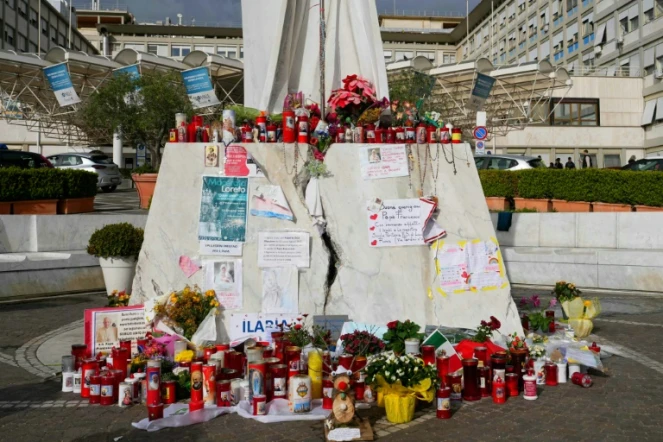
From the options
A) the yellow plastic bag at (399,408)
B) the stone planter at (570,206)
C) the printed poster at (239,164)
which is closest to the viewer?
the yellow plastic bag at (399,408)

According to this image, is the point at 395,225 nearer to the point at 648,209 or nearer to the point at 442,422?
the point at 442,422

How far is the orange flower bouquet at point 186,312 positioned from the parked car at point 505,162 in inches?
595

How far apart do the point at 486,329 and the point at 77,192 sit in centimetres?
1108

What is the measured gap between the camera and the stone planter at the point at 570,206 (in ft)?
51.8

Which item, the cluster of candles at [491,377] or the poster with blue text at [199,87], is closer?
the cluster of candles at [491,377]

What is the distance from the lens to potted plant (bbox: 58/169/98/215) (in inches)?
564

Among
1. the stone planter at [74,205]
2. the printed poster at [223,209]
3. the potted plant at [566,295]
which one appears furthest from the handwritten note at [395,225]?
the stone planter at [74,205]

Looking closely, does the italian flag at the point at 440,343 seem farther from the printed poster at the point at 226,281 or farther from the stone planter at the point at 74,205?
the stone planter at the point at 74,205

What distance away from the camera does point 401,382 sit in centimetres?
535

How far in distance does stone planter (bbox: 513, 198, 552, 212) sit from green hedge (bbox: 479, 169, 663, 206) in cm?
12

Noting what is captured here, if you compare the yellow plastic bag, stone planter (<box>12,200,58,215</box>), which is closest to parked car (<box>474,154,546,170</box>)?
stone planter (<box>12,200,58,215</box>)

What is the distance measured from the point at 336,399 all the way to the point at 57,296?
26.6 feet

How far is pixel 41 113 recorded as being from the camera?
139 feet

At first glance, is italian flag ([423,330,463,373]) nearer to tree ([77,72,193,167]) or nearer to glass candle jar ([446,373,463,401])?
glass candle jar ([446,373,463,401])
